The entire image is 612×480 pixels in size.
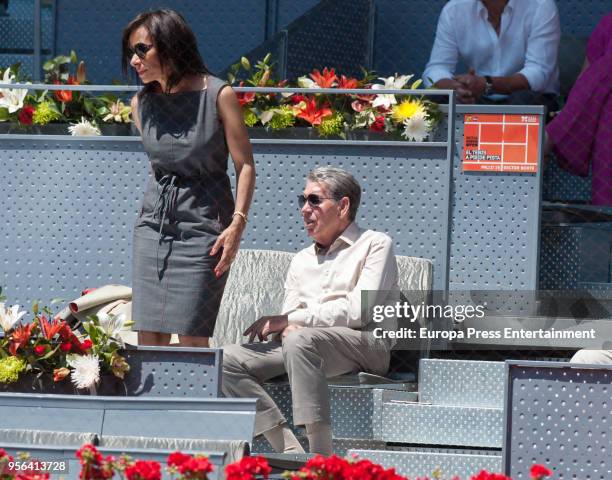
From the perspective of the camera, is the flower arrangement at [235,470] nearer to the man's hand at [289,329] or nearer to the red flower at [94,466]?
the red flower at [94,466]

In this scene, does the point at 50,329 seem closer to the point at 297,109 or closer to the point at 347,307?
the point at 347,307

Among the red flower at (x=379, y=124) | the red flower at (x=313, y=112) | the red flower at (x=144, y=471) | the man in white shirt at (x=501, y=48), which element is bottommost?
the red flower at (x=144, y=471)

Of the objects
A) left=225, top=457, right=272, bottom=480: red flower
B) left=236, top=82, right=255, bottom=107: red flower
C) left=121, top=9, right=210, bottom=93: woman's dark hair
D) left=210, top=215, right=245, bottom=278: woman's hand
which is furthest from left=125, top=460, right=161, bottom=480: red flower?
left=236, top=82, right=255, bottom=107: red flower

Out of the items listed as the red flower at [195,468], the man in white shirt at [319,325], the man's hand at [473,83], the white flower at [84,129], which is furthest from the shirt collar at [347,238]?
the red flower at [195,468]

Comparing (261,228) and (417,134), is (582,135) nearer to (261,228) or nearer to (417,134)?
(417,134)

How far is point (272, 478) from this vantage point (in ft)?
11.8

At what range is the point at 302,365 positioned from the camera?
14.4 feet

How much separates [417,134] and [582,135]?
4.03ft

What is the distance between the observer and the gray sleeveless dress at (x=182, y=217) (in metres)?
4.22

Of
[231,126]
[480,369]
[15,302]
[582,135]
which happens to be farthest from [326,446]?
[582,135]

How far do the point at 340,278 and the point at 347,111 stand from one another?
110cm

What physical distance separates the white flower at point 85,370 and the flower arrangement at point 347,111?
6.06 feet

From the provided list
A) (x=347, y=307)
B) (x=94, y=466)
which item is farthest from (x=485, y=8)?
(x=94, y=466)
